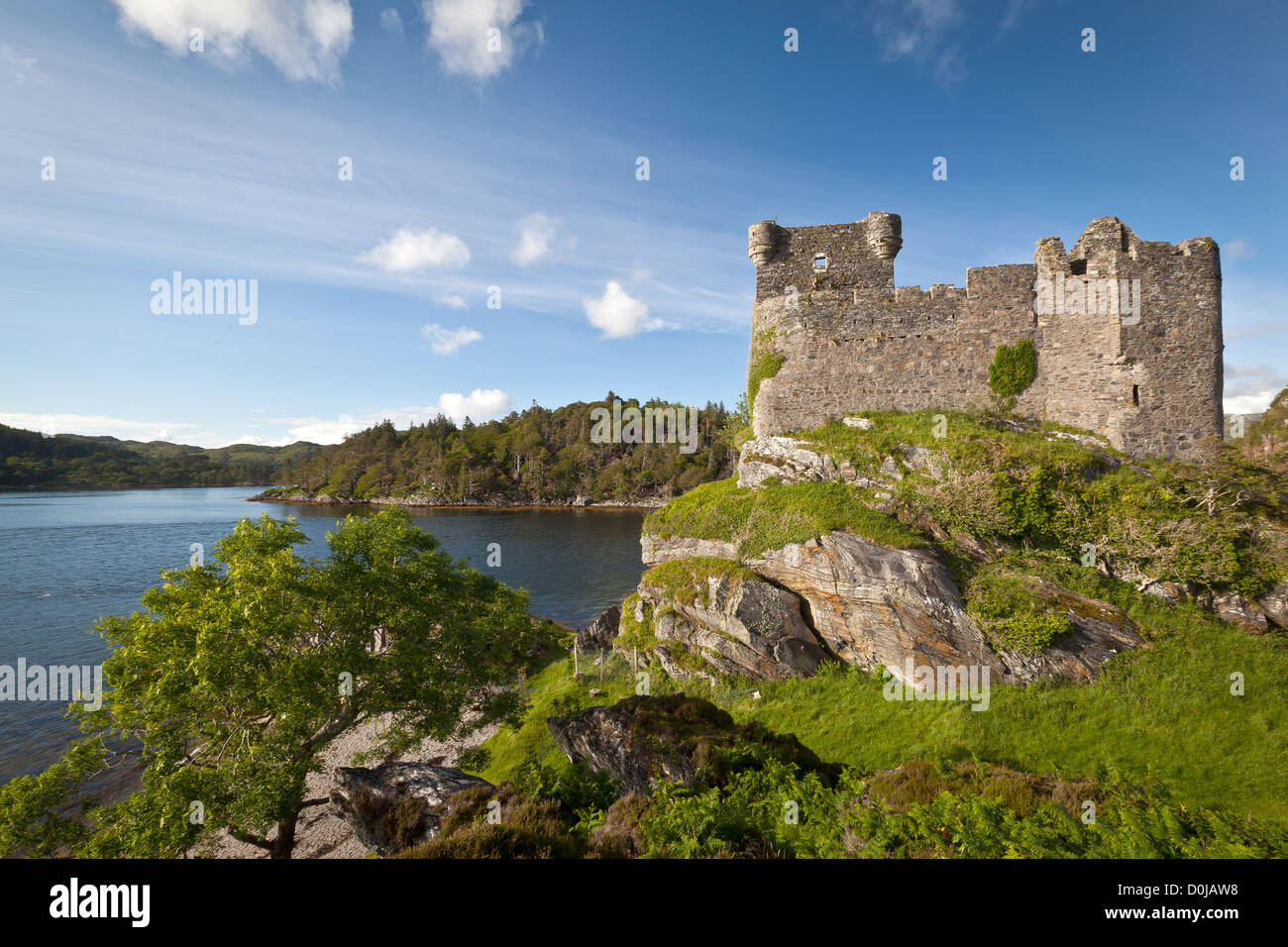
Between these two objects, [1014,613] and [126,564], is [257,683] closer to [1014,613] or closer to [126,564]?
[1014,613]

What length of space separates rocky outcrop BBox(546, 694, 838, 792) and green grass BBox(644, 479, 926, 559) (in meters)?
7.63

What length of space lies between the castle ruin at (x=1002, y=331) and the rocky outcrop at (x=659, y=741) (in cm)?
1404

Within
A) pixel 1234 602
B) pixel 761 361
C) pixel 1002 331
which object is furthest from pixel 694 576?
pixel 1234 602

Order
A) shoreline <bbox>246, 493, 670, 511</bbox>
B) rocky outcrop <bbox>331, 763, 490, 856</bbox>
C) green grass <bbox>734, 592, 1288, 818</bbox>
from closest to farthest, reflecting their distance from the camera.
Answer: rocky outcrop <bbox>331, 763, 490, 856</bbox>, green grass <bbox>734, 592, 1288, 818</bbox>, shoreline <bbox>246, 493, 670, 511</bbox>

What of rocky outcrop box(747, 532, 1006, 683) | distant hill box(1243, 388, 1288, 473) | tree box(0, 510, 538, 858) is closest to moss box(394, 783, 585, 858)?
tree box(0, 510, 538, 858)

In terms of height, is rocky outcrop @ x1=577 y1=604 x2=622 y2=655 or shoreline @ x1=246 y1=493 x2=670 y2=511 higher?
shoreline @ x1=246 y1=493 x2=670 y2=511

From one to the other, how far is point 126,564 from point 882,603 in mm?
73725

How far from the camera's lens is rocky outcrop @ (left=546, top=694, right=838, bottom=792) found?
10.6 metres

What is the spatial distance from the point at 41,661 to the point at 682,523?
126 ft

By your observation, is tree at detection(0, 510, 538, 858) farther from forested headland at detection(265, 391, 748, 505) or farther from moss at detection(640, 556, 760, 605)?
forested headland at detection(265, 391, 748, 505)

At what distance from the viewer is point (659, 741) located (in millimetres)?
11102
